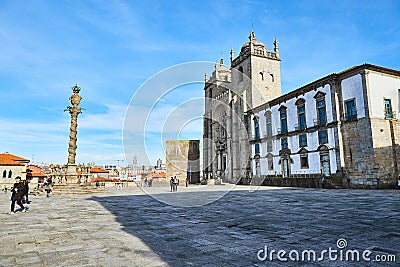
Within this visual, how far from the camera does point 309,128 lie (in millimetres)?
28422

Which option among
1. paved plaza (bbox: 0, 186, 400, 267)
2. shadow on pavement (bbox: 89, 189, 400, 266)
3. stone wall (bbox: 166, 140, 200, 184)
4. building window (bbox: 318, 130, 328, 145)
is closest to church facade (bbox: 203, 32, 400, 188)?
building window (bbox: 318, 130, 328, 145)

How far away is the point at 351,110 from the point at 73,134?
2679cm

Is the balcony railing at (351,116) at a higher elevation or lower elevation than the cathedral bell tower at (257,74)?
lower

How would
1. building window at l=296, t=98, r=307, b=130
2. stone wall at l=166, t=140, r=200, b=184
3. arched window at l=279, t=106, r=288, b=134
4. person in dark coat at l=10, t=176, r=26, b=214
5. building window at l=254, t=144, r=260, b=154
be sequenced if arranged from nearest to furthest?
person in dark coat at l=10, t=176, r=26, b=214
building window at l=296, t=98, r=307, b=130
arched window at l=279, t=106, r=288, b=134
building window at l=254, t=144, r=260, b=154
stone wall at l=166, t=140, r=200, b=184

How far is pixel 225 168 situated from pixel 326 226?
3937cm

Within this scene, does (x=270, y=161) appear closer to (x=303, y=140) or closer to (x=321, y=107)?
(x=303, y=140)

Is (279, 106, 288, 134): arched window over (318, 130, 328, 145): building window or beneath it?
over

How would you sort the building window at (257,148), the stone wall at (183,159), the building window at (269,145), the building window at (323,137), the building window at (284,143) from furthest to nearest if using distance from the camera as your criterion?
the stone wall at (183,159) → the building window at (257,148) → the building window at (269,145) → the building window at (284,143) → the building window at (323,137)

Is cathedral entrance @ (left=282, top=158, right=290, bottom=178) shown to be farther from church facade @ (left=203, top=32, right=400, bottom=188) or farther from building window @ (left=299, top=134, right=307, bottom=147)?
building window @ (left=299, top=134, right=307, bottom=147)

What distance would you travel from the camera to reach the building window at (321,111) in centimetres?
2669

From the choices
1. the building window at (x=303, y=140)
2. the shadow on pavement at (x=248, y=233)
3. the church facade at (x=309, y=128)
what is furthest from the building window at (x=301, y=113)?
the shadow on pavement at (x=248, y=233)

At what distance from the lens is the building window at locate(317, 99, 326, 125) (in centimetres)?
2669

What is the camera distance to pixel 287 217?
28.0ft

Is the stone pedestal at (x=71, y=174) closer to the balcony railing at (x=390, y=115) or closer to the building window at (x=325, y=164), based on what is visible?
the building window at (x=325, y=164)
